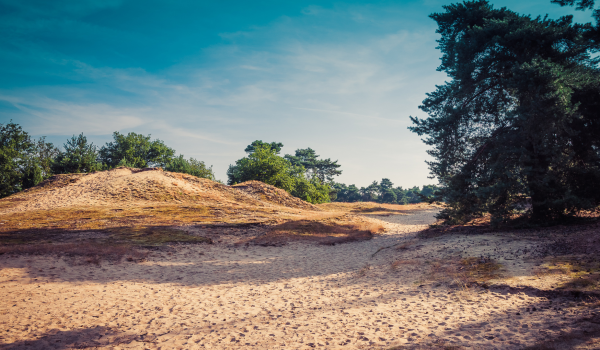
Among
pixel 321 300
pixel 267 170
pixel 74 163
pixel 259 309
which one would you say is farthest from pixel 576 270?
pixel 74 163

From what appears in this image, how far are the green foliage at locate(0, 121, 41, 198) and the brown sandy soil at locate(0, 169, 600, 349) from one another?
4305 cm

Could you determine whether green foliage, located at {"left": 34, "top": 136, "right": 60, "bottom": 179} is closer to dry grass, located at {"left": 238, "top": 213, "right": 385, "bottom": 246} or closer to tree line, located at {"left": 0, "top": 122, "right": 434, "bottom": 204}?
tree line, located at {"left": 0, "top": 122, "right": 434, "bottom": 204}

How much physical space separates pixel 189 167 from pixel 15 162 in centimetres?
2535

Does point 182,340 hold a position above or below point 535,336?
below

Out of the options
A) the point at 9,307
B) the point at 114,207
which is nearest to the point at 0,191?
the point at 114,207

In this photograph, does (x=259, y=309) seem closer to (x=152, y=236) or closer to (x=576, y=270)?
(x=576, y=270)

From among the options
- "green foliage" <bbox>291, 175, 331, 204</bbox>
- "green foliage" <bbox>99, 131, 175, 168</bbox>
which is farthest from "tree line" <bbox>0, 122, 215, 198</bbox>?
"green foliage" <bbox>291, 175, 331, 204</bbox>

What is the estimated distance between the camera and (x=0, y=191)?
3906 centimetres

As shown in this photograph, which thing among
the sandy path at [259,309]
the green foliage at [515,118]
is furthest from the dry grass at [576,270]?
the green foliage at [515,118]

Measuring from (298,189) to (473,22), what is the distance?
35.7 meters

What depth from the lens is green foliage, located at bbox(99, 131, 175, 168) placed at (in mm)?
57844

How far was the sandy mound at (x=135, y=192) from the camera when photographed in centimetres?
2459

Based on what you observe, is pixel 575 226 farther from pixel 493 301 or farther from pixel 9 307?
pixel 9 307

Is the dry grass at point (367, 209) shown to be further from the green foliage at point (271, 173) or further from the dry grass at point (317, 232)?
the dry grass at point (317, 232)
